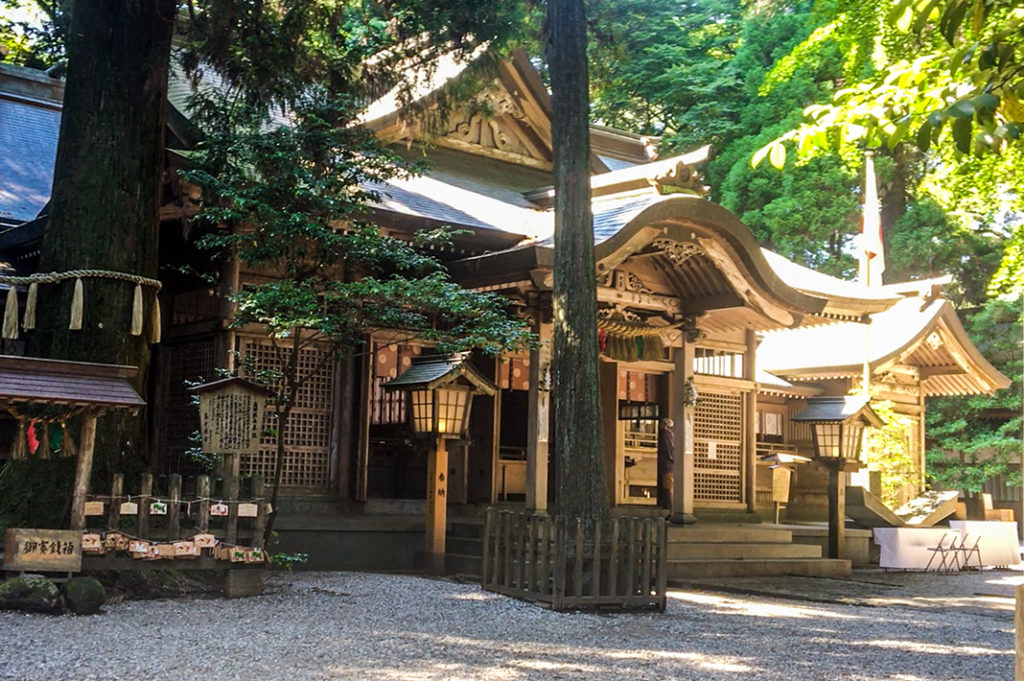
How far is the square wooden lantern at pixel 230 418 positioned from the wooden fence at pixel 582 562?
8.04ft

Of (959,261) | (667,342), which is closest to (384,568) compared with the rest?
(667,342)

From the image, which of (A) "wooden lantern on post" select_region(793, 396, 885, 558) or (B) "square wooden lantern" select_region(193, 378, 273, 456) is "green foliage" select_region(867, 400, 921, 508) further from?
(B) "square wooden lantern" select_region(193, 378, 273, 456)

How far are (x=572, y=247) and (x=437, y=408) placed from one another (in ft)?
8.30

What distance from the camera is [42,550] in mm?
8023

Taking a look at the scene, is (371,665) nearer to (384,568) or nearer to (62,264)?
(62,264)

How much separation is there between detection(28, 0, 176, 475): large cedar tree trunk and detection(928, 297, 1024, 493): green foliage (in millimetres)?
18402

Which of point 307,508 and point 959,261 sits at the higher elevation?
point 959,261

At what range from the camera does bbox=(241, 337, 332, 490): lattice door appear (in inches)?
492

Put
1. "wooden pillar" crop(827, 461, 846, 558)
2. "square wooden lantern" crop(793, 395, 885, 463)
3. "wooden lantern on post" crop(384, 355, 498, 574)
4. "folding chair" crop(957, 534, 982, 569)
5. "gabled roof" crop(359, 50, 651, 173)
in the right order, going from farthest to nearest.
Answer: "folding chair" crop(957, 534, 982, 569)
"wooden pillar" crop(827, 461, 846, 558)
"square wooden lantern" crop(793, 395, 885, 463)
"gabled roof" crop(359, 50, 651, 173)
"wooden lantern on post" crop(384, 355, 498, 574)

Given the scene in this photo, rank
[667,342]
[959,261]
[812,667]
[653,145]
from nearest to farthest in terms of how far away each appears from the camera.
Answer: [812,667] < [667,342] < [653,145] < [959,261]

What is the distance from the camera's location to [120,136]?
384 inches

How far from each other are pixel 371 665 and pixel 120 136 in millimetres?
5652

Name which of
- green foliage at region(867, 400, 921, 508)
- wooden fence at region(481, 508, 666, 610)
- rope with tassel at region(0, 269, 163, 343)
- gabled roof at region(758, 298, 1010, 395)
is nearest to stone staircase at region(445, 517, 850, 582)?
wooden fence at region(481, 508, 666, 610)

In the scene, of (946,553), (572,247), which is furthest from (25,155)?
(946,553)
